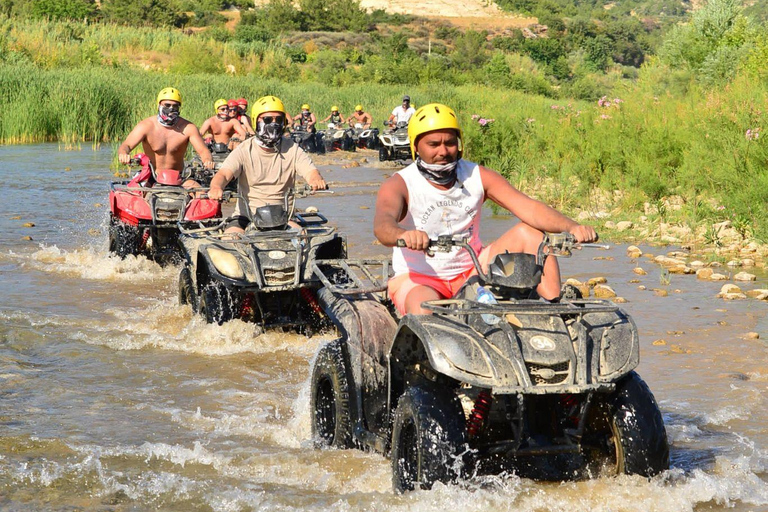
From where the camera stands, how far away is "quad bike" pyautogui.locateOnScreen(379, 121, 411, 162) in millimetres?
25078

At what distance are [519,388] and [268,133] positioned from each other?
5740 millimetres

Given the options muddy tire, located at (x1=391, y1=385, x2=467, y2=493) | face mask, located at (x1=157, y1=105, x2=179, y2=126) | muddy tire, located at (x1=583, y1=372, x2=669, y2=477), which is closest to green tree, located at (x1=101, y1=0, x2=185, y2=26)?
face mask, located at (x1=157, y1=105, x2=179, y2=126)

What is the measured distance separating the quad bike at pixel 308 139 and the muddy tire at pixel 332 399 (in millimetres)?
22338

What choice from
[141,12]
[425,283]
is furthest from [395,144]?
[141,12]

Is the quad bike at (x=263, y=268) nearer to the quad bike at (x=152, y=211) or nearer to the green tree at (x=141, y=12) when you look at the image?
the quad bike at (x=152, y=211)

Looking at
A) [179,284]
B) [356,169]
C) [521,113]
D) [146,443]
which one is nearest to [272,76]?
[356,169]

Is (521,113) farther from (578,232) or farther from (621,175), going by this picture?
(578,232)

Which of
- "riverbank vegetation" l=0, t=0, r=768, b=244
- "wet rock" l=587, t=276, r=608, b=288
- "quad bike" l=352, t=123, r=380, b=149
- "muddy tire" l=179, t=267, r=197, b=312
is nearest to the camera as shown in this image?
"muddy tire" l=179, t=267, r=197, b=312

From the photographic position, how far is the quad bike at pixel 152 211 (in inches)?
436

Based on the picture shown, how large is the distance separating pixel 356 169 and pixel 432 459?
20862 millimetres

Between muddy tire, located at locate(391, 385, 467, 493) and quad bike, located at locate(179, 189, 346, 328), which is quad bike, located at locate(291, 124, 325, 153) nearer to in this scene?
quad bike, located at locate(179, 189, 346, 328)

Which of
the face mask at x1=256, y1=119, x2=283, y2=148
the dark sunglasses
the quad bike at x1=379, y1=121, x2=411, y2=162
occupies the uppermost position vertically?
the dark sunglasses

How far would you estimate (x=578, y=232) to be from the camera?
194 inches

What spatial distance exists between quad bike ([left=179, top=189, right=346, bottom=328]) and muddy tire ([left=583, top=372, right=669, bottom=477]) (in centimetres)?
Result: 374
